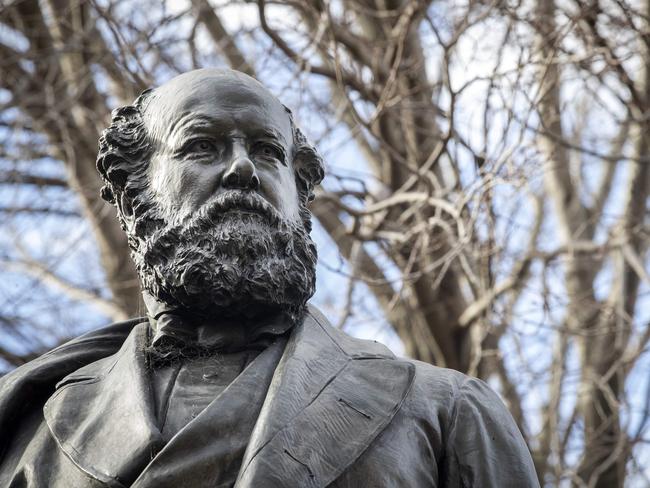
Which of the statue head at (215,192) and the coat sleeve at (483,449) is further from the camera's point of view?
the statue head at (215,192)

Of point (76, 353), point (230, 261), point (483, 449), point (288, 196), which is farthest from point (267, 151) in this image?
point (483, 449)

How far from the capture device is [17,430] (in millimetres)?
4043

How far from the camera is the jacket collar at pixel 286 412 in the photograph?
3512 millimetres

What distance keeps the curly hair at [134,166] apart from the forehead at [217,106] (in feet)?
0.18

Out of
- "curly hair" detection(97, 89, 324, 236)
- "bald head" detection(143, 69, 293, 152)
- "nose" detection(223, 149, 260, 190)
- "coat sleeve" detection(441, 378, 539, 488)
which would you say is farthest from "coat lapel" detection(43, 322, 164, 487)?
"coat sleeve" detection(441, 378, 539, 488)

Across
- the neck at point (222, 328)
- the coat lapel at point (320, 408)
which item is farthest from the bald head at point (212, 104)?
the coat lapel at point (320, 408)

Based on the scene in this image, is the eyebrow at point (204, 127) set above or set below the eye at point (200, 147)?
above

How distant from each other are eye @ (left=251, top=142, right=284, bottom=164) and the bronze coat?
0.46 metres

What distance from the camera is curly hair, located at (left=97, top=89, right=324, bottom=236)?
4.25 meters

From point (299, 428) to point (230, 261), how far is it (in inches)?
23.7

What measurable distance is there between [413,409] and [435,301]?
619 cm

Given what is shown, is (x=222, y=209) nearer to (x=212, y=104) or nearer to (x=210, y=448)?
(x=212, y=104)

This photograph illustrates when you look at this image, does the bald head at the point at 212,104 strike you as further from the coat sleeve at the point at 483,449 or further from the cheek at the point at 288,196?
the coat sleeve at the point at 483,449

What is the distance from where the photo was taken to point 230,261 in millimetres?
3979
